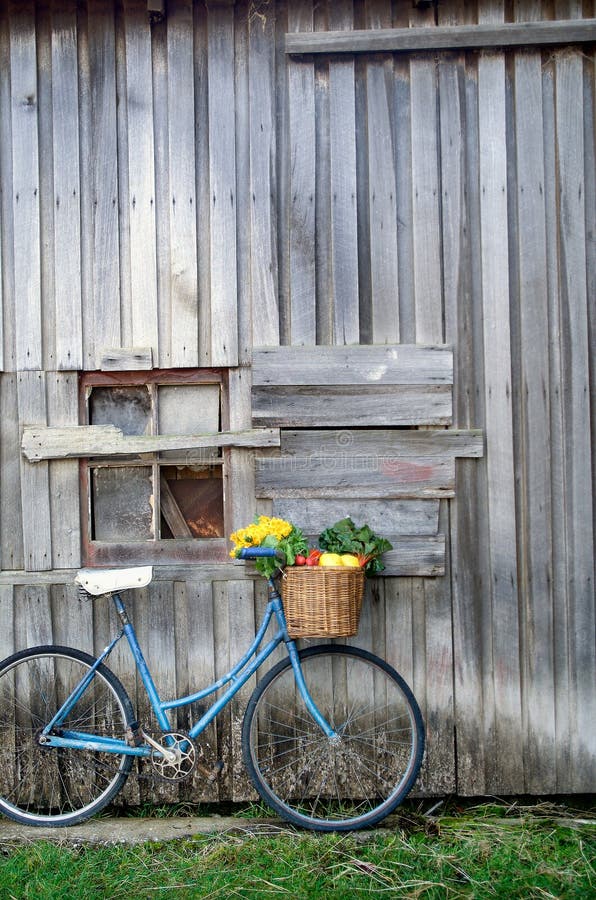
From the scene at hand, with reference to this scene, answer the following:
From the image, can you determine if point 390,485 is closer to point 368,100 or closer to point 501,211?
point 501,211

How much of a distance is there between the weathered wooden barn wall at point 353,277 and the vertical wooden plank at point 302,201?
12 millimetres

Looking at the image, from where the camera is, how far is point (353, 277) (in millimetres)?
4125

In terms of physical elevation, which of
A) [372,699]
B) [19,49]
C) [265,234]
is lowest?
[372,699]

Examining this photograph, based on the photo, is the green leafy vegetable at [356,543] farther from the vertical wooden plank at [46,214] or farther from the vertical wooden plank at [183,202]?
the vertical wooden plank at [46,214]

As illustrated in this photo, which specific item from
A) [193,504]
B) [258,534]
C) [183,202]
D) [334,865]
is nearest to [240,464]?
[193,504]

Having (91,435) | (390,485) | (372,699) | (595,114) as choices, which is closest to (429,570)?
(390,485)

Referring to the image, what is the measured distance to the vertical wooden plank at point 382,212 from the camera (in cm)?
413

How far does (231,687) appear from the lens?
3.86 metres

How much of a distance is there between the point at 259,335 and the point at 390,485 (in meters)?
1.09

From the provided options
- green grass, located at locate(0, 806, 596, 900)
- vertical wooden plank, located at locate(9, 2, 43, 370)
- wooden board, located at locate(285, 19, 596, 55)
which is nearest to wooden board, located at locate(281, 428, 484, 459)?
vertical wooden plank, located at locate(9, 2, 43, 370)

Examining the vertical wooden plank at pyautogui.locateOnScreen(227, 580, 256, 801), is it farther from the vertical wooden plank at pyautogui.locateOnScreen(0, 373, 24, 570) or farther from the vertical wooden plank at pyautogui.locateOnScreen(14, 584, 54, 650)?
the vertical wooden plank at pyautogui.locateOnScreen(0, 373, 24, 570)

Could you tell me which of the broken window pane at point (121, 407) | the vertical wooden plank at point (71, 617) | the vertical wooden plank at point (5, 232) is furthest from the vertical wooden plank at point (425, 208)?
the vertical wooden plank at point (71, 617)

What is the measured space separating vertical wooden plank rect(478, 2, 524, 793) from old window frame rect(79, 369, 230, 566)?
1.47 metres

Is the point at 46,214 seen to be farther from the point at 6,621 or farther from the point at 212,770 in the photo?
the point at 212,770
